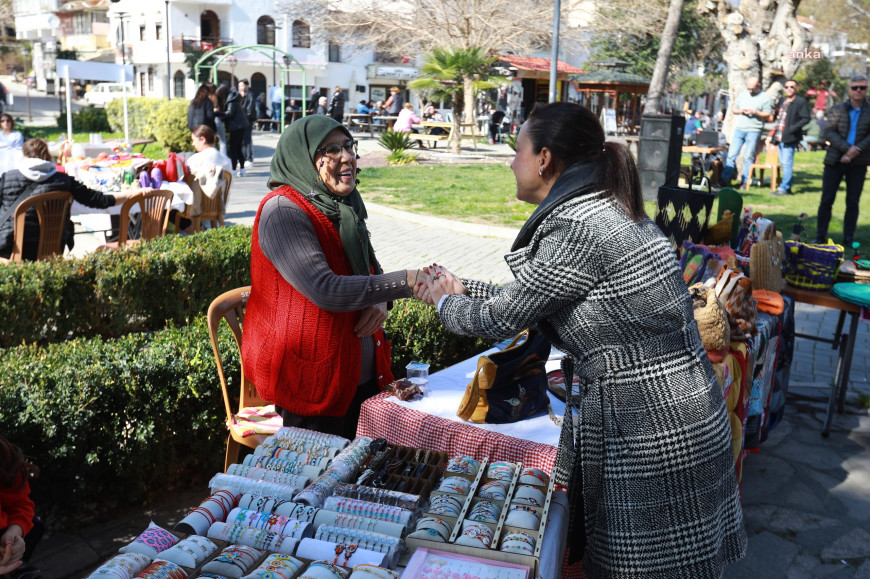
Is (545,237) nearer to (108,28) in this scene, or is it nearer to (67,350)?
(67,350)

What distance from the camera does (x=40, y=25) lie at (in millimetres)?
80312

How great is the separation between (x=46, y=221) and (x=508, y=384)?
18.1 ft

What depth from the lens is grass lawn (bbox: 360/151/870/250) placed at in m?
12.1

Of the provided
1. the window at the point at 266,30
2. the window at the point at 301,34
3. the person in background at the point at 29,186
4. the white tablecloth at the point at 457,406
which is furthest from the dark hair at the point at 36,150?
the window at the point at 266,30

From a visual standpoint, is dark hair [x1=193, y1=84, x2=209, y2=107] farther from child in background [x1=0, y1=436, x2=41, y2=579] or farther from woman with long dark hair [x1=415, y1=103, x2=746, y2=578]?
woman with long dark hair [x1=415, y1=103, x2=746, y2=578]

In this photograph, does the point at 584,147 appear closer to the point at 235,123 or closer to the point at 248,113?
the point at 235,123

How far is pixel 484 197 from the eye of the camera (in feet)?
47.0

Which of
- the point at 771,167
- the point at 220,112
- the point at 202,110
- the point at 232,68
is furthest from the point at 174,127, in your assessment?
the point at 232,68

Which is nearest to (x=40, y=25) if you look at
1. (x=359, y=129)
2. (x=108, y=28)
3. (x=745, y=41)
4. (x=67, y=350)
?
(x=108, y=28)

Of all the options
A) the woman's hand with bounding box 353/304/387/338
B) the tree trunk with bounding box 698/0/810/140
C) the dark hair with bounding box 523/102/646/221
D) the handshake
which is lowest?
the woman's hand with bounding box 353/304/387/338

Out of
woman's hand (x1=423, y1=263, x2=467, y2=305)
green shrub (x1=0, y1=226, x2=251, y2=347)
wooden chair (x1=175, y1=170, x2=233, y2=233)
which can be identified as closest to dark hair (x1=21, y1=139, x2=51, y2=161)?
green shrub (x1=0, y1=226, x2=251, y2=347)

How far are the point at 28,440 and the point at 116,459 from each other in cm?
43

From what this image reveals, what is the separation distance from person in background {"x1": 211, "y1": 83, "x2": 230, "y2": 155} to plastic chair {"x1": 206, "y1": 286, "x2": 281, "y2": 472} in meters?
12.2

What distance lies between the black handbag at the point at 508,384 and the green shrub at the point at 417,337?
4.67 feet
